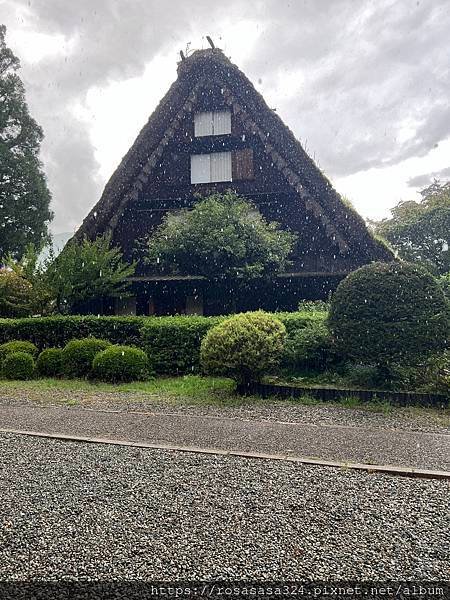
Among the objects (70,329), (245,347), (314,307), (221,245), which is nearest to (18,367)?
(70,329)

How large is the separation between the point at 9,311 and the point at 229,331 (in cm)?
855

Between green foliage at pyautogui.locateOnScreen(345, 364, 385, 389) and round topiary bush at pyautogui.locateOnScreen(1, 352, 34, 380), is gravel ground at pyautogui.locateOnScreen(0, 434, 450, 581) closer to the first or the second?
green foliage at pyautogui.locateOnScreen(345, 364, 385, 389)

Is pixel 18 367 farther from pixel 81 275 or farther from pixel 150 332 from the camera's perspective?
pixel 81 275

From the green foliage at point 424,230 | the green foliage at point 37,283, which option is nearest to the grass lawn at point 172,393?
the green foliage at point 37,283

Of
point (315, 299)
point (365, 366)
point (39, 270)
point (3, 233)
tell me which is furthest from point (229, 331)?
point (3, 233)

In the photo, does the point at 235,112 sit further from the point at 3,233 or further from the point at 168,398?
the point at 3,233

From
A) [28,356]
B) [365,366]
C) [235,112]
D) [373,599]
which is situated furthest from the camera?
[235,112]

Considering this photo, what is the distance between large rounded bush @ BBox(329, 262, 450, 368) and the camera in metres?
6.59

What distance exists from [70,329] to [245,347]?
514cm

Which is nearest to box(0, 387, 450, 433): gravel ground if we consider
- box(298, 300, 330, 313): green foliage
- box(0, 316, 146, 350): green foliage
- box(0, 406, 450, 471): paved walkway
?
box(0, 406, 450, 471): paved walkway

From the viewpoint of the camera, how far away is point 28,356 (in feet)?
29.2

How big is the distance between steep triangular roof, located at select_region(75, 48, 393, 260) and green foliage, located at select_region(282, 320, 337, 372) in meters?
4.78

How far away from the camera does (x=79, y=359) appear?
875 cm

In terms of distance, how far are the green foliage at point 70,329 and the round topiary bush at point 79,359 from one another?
84 cm
